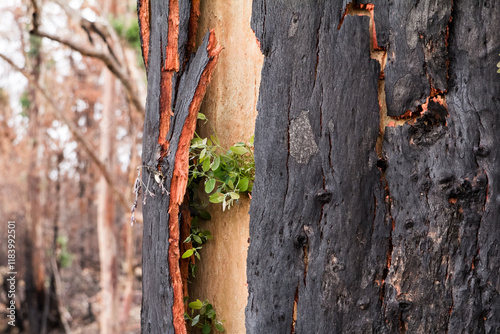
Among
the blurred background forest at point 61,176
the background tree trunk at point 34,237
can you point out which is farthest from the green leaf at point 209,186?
the background tree trunk at point 34,237

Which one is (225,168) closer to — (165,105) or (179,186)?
(179,186)

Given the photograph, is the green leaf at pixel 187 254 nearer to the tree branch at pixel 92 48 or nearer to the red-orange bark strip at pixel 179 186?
the red-orange bark strip at pixel 179 186

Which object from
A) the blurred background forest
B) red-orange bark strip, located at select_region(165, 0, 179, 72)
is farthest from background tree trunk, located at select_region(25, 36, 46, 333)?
red-orange bark strip, located at select_region(165, 0, 179, 72)

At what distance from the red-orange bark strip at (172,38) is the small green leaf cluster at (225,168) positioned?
0.17 meters

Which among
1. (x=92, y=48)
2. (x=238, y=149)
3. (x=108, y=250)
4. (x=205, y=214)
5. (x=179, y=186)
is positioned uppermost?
(x=92, y=48)

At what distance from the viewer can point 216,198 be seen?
1277 mm

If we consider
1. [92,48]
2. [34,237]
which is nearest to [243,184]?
[92,48]

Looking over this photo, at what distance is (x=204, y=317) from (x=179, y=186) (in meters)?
0.45

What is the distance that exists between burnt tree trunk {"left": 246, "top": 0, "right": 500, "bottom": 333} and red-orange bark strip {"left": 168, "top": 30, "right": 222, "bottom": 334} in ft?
0.85

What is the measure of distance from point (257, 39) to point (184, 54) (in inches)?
9.7

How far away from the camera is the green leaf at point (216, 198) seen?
1.27m

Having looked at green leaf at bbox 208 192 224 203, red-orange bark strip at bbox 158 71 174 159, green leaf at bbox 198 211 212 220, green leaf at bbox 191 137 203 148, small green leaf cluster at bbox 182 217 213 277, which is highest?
red-orange bark strip at bbox 158 71 174 159

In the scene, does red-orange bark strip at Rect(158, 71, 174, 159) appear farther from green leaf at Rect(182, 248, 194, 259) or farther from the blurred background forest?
the blurred background forest

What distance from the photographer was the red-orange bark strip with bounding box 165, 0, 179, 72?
128cm
